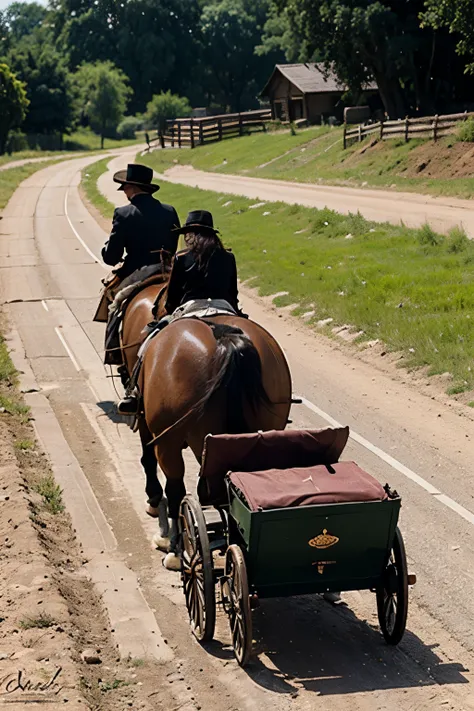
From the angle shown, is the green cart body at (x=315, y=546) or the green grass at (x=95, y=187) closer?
the green cart body at (x=315, y=546)

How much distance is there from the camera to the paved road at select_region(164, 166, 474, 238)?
2684cm

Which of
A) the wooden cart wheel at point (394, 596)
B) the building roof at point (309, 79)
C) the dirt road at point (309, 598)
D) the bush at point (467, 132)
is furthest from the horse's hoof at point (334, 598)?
the building roof at point (309, 79)

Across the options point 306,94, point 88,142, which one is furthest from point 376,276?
point 88,142

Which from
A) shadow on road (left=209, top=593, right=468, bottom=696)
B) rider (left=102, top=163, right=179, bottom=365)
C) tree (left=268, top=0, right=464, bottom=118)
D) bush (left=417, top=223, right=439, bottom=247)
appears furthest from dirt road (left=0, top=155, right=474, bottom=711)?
tree (left=268, top=0, right=464, bottom=118)

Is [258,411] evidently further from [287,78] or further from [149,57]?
[149,57]

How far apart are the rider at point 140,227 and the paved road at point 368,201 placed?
13.4 metres

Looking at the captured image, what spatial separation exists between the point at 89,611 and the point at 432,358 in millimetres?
7932

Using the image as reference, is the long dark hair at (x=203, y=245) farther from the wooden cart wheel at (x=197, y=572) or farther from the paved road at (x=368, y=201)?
the paved road at (x=368, y=201)

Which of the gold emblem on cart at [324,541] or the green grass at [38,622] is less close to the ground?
the gold emblem on cart at [324,541]

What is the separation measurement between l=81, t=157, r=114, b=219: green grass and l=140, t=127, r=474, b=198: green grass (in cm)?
378

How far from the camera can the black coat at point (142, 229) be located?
35.1ft

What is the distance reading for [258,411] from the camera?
283 inches

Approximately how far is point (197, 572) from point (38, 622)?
1.11 m

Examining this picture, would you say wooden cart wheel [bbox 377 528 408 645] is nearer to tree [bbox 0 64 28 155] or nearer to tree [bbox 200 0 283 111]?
tree [bbox 0 64 28 155]
